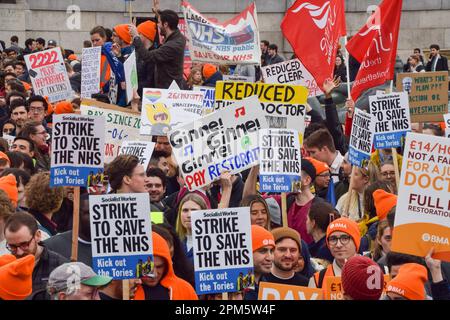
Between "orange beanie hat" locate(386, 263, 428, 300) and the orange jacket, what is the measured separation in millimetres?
1336

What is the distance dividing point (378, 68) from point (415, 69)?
1257cm

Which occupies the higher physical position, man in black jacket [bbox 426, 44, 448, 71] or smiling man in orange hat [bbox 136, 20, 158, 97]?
smiling man in orange hat [bbox 136, 20, 158, 97]

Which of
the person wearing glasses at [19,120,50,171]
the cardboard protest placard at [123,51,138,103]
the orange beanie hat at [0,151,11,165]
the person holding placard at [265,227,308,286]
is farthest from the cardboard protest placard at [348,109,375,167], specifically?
the cardboard protest placard at [123,51,138,103]

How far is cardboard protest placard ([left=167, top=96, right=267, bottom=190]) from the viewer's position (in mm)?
10734

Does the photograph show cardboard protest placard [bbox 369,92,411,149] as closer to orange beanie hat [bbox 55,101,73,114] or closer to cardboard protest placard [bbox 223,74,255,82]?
orange beanie hat [bbox 55,101,73,114]

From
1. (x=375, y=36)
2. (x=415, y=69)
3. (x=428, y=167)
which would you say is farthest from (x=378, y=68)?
(x=415, y=69)

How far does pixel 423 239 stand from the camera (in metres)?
8.25

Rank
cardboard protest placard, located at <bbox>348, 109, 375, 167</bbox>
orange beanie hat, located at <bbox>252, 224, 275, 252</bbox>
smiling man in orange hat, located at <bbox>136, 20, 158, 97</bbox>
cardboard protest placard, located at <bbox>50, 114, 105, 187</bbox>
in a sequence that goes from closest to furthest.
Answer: orange beanie hat, located at <bbox>252, 224, 275, 252</bbox>
cardboard protest placard, located at <bbox>50, 114, 105, 187</bbox>
cardboard protest placard, located at <bbox>348, 109, 375, 167</bbox>
smiling man in orange hat, located at <bbox>136, 20, 158, 97</bbox>

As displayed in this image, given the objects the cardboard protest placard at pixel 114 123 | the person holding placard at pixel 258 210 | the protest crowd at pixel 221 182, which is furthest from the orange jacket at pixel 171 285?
the cardboard protest placard at pixel 114 123

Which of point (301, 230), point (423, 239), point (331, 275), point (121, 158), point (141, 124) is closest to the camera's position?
point (423, 239)

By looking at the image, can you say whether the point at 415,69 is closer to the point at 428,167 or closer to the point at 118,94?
the point at 118,94

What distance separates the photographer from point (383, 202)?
1023cm

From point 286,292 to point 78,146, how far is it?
2.46 metres

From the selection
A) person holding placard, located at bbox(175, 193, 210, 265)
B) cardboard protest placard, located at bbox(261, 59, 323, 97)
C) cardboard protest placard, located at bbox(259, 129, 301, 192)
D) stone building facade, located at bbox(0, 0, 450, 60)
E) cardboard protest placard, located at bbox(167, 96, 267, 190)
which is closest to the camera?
person holding placard, located at bbox(175, 193, 210, 265)
